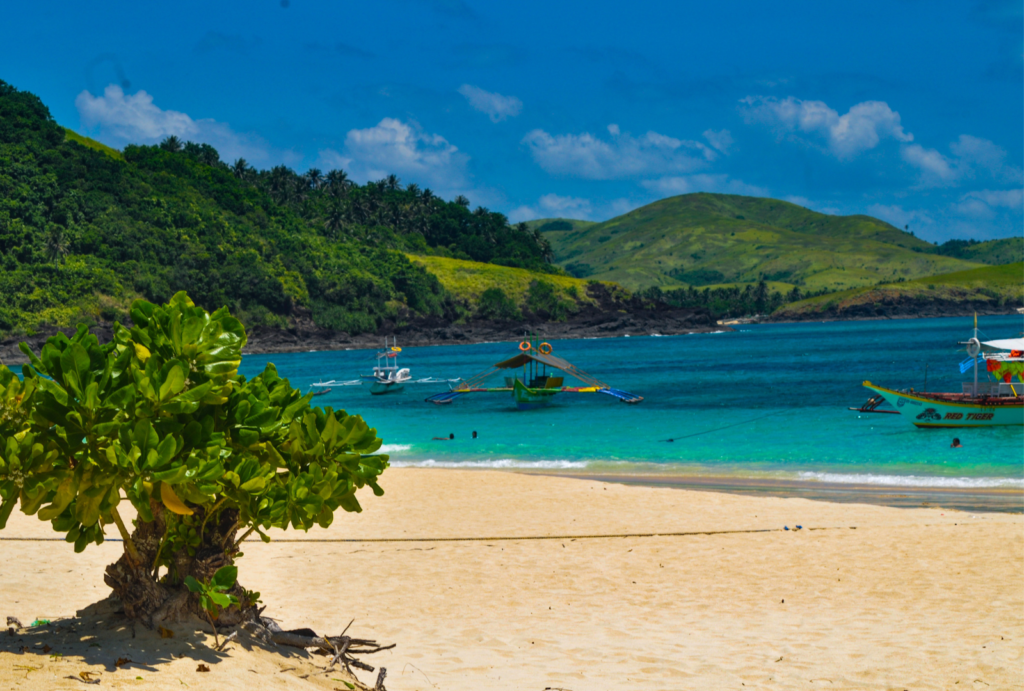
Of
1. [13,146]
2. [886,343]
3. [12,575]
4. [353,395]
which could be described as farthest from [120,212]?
[12,575]

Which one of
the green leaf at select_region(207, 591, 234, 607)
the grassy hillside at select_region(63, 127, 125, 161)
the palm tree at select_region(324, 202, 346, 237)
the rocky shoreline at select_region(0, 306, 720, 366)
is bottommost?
the green leaf at select_region(207, 591, 234, 607)

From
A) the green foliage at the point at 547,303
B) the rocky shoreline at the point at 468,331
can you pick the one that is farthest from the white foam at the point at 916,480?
the green foliage at the point at 547,303

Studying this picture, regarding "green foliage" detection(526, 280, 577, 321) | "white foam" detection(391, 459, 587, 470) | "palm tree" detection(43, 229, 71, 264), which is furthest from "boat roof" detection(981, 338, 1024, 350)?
"green foliage" detection(526, 280, 577, 321)

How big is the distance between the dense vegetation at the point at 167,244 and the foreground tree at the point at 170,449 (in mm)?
110339

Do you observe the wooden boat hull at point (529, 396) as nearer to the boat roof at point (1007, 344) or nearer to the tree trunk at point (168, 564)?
the boat roof at point (1007, 344)

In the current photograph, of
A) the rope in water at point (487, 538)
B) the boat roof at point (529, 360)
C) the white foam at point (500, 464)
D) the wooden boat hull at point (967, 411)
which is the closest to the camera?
the rope in water at point (487, 538)

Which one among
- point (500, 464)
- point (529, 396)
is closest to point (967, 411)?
point (500, 464)

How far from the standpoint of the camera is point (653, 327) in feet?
522

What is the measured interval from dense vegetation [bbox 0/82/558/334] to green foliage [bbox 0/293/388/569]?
363 ft

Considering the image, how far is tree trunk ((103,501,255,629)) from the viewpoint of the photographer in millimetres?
5371

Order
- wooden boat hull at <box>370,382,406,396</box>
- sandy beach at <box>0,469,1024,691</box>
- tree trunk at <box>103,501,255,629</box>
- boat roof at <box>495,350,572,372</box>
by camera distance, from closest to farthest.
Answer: tree trunk at <box>103,501,255,629</box> < sandy beach at <box>0,469,1024,691</box> < boat roof at <box>495,350,572,372</box> < wooden boat hull at <box>370,382,406,396</box>

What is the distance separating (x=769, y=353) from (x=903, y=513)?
80305 millimetres

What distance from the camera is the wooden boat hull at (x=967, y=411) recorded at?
30.5 m

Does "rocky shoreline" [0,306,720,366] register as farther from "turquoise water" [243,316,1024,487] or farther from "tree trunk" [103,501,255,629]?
"tree trunk" [103,501,255,629]
